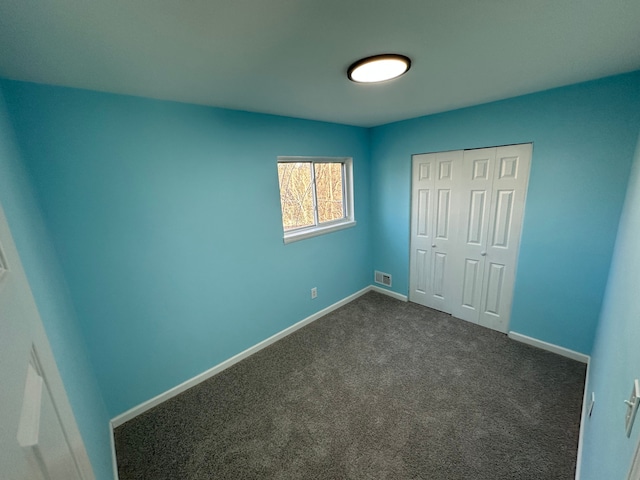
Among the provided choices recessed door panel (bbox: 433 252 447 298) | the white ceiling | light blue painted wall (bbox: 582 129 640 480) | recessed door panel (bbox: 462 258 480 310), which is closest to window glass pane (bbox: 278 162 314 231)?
the white ceiling

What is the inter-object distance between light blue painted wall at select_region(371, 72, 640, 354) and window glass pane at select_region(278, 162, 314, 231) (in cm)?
151

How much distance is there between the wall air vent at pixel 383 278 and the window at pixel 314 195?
927mm

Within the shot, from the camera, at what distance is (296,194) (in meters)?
2.82

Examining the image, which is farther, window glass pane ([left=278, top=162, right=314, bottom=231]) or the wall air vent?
the wall air vent

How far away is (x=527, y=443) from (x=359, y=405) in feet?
3.49

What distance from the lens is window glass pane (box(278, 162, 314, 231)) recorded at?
8.80ft

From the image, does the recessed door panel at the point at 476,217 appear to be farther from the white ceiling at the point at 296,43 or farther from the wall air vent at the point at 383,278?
the wall air vent at the point at 383,278

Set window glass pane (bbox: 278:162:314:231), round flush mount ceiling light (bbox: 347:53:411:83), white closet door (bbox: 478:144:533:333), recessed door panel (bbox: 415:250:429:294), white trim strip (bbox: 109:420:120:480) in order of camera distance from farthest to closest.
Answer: recessed door panel (bbox: 415:250:429:294), window glass pane (bbox: 278:162:314:231), white closet door (bbox: 478:144:533:333), white trim strip (bbox: 109:420:120:480), round flush mount ceiling light (bbox: 347:53:411:83)

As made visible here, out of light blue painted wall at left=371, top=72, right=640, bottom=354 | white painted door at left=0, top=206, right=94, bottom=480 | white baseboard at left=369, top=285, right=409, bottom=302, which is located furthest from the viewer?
white baseboard at left=369, top=285, right=409, bottom=302

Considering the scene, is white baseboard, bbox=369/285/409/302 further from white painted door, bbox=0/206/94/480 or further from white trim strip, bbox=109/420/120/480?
white painted door, bbox=0/206/94/480

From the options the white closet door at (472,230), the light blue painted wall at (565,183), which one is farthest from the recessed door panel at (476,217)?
the light blue painted wall at (565,183)

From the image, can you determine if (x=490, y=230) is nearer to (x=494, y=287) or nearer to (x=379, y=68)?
(x=494, y=287)

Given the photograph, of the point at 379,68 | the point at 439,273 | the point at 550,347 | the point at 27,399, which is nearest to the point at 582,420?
the point at 550,347

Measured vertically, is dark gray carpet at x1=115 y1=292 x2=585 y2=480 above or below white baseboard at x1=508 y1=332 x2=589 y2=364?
below
